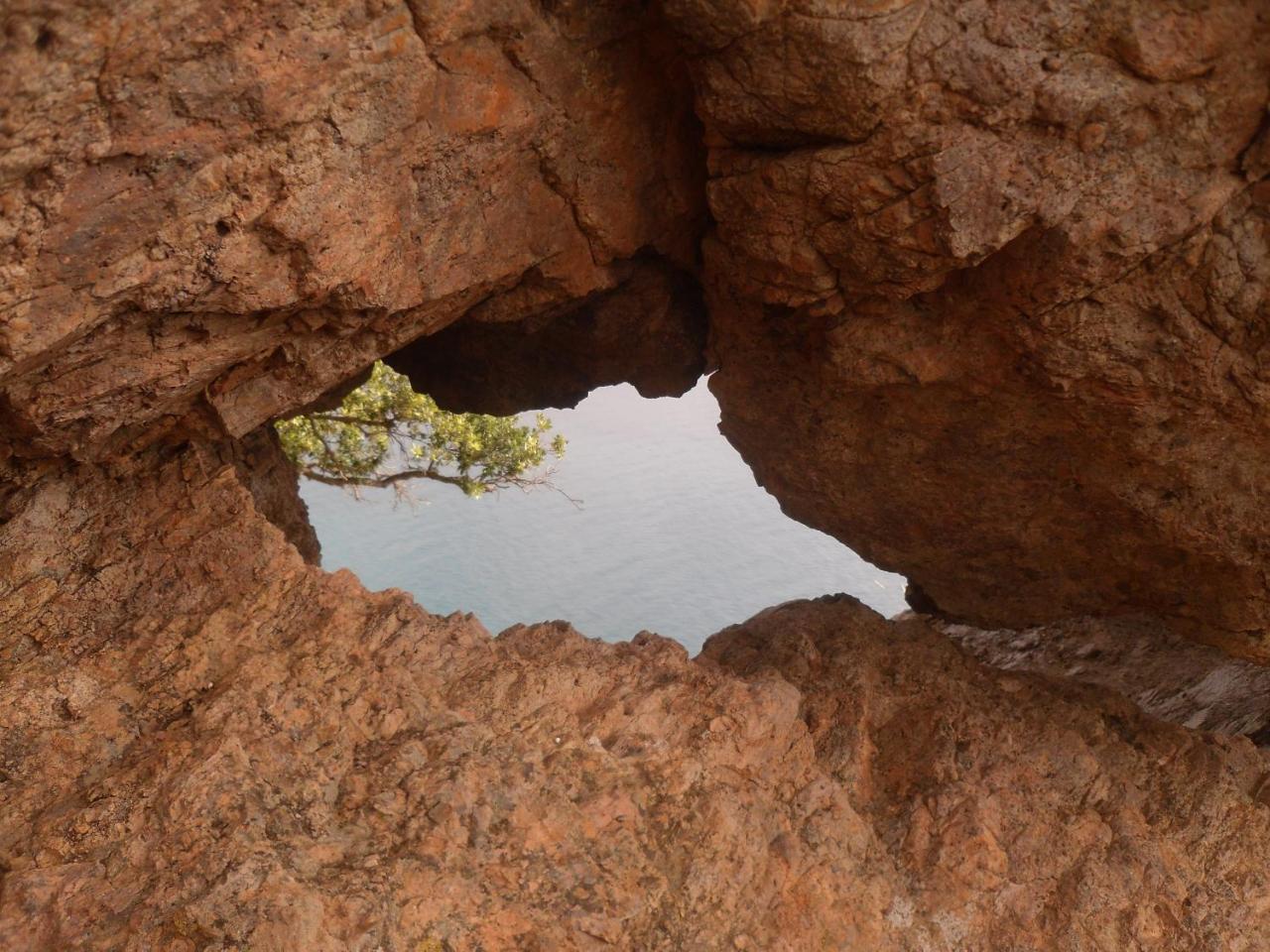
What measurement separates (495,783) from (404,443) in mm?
6275

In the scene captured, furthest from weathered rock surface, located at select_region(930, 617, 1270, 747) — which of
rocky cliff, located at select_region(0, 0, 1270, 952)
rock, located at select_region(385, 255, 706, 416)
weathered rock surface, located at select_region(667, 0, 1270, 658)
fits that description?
rock, located at select_region(385, 255, 706, 416)

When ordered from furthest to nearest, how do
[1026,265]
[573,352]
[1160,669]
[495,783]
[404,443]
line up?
[404,443] < [1160,669] < [573,352] < [1026,265] < [495,783]

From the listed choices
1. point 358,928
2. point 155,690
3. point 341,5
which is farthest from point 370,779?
point 341,5

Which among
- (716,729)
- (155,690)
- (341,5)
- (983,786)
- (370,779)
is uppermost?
(341,5)

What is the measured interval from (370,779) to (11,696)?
135cm

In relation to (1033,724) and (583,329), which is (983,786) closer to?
(1033,724)

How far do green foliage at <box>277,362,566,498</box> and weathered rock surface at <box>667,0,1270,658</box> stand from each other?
4504 millimetres

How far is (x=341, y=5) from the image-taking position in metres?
2.99

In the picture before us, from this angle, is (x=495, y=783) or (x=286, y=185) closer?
(x=286, y=185)

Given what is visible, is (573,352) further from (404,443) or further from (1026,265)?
(404,443)

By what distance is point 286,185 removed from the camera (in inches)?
123

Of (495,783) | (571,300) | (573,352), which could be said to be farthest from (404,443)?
(495,783)

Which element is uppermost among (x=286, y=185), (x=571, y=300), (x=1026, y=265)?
(x=286, y=185)

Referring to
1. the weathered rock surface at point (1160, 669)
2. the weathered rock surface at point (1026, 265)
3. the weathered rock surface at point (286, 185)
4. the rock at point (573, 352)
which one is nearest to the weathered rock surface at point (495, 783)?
the weathered rock surface at point (286, 185)
